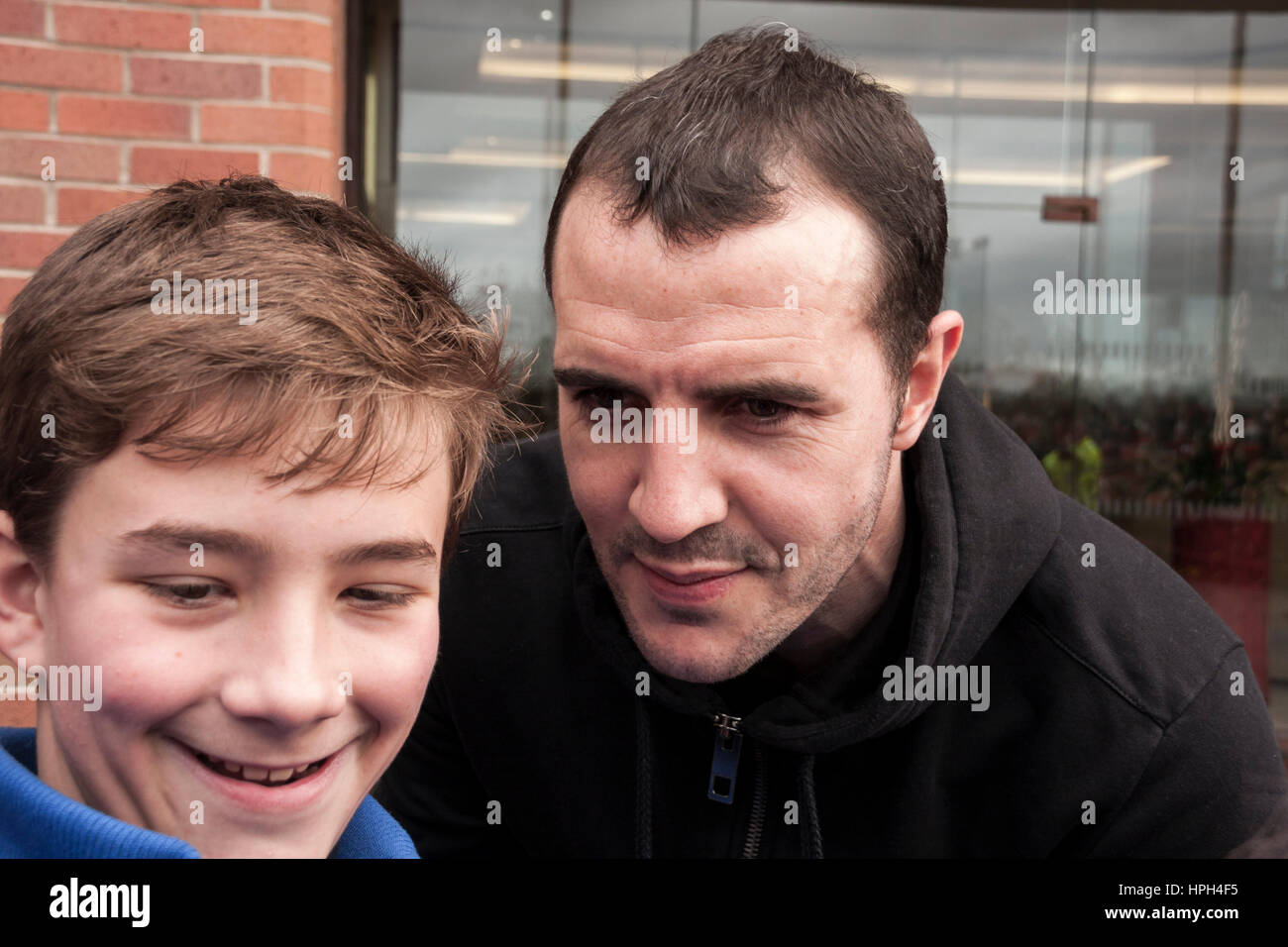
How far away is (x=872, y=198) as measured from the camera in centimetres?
174

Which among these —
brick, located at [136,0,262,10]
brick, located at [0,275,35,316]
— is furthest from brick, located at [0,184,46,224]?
brick, located at [136,0,262,10]

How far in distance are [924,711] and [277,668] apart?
1102 mm

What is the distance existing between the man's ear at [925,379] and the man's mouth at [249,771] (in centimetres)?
106

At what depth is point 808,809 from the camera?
182cm

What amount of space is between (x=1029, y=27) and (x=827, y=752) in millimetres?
3501

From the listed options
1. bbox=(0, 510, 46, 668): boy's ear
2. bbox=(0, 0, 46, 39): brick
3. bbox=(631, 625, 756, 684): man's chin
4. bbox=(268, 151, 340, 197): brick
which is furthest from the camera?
bbox=(268, 151, 340, 197): brick

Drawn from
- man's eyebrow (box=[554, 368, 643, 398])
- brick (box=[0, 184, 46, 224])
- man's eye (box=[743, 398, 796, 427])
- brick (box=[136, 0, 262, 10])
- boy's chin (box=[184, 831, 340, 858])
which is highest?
brick (box=[136, 0, 262, 10])

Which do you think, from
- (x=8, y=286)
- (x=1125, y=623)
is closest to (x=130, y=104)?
(x=8, y=286)

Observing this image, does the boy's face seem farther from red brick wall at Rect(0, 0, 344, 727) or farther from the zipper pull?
red brick wall at Rect(0, 0, 344, 727)

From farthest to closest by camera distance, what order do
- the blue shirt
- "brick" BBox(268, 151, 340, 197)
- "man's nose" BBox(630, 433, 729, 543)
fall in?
"brick" BBox(268, 151, 340, 197)
"man's nose" BBox(630, 433, 729, 543)
the blue shirt

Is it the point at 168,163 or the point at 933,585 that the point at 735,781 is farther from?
the point at 168,163

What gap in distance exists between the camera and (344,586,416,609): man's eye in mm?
1210
